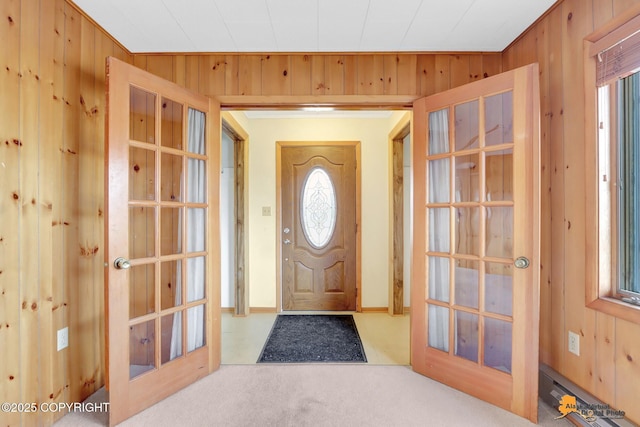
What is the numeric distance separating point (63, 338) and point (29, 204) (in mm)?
791

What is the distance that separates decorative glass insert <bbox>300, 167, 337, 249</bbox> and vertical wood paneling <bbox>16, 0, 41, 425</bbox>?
8.10 feet

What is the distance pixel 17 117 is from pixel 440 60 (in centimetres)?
264

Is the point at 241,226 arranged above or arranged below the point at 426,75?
below

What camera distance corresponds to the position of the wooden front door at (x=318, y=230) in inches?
142

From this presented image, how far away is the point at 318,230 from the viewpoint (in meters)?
3.64

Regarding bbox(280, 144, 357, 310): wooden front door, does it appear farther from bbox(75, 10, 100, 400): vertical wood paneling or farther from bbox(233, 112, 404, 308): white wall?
bbox(75, 10, 100, 400): vertical wood paneling

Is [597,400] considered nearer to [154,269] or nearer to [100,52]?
[154,269]

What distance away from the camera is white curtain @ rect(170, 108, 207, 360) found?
2051 mm

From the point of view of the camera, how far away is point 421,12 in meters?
1.79

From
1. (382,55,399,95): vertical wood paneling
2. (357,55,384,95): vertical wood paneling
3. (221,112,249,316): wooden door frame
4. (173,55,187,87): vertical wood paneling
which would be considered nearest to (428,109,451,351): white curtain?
→ (382,55,399,95): vertical wood paneling

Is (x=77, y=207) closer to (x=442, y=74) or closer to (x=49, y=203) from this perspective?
(x=49, y=203)

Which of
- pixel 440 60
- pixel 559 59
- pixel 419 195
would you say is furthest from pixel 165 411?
pixel 559 59

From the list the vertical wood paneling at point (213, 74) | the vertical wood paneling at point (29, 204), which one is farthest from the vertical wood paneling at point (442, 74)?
→ the vertical wood paneling at point (29, 204)

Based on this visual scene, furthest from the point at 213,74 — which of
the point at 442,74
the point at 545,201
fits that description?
the point at 545,201
